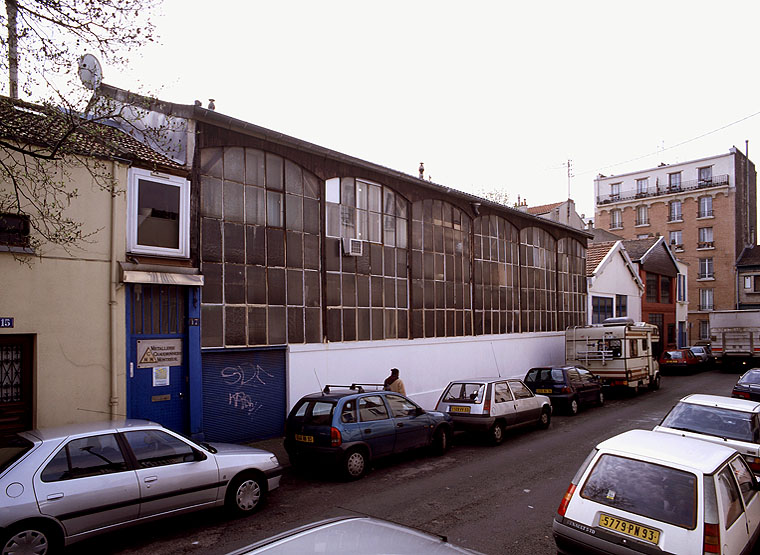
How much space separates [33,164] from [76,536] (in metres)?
6.82

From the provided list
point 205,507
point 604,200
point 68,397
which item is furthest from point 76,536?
point 604,200

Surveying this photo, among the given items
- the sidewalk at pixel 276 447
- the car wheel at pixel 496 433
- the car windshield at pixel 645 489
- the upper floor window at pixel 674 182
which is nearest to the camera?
the car windshield at pixel 645 489

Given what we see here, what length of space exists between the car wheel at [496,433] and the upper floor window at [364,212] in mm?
6762

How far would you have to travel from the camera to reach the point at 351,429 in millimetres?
9688

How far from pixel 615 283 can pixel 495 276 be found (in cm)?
1341

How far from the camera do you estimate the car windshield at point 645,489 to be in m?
4.92

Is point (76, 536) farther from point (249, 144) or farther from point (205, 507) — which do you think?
point (249, 144)

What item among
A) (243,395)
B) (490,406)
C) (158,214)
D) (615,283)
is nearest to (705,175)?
(615,283)

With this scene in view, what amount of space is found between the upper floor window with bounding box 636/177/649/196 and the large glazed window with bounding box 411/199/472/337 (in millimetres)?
42068

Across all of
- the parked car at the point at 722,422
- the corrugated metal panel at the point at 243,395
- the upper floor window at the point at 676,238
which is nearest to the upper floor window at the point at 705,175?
the upper floor window at the point at 676,238

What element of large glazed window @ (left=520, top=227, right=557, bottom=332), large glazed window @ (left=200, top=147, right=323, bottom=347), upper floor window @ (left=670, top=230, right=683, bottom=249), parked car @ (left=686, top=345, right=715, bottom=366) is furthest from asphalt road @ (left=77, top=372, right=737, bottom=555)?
upper floor window @ (left=670, top=230, right=683, bottom=249)

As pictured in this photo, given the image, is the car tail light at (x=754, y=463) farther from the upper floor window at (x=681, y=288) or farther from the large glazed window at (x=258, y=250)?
the upper floor window at (x=681, y=288)

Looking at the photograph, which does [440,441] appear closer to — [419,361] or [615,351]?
[419,361]

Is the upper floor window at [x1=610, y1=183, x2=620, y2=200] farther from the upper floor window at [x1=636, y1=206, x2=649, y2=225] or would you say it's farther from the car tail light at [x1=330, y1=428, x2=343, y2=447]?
the car tail light at [x1=330, y1=428, x2=343, y2=447]
